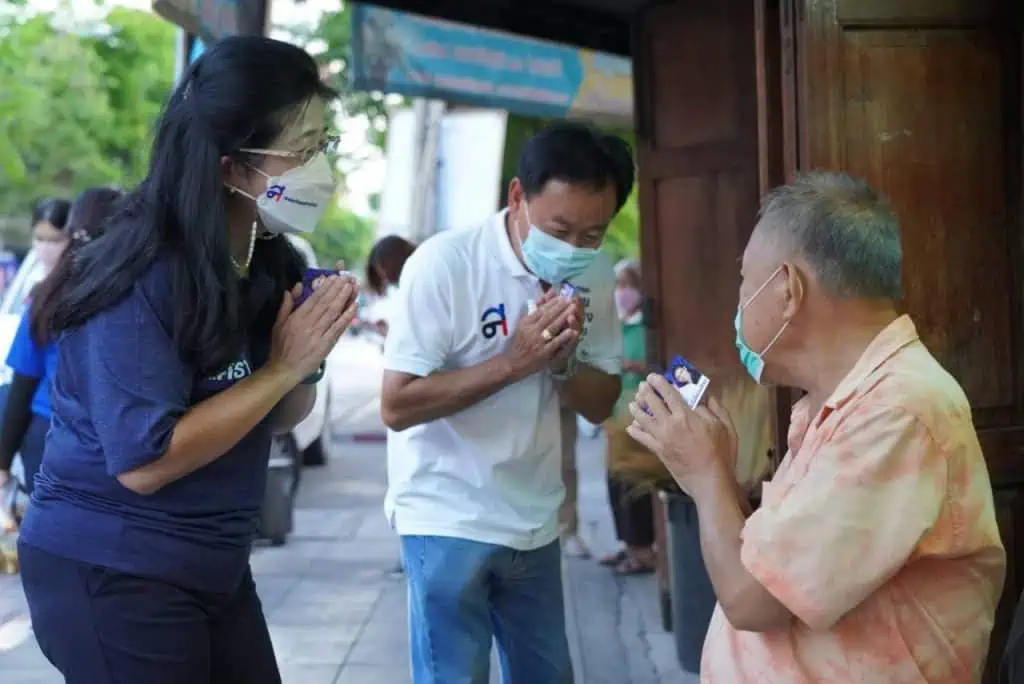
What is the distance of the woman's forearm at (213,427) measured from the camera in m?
2.03

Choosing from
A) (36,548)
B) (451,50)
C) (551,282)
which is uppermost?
(451,50)

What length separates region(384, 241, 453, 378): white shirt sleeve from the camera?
9.52 feet

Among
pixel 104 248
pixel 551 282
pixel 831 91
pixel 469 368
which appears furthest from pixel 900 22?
pixel 104 248

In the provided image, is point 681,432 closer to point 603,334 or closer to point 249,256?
point 249,256

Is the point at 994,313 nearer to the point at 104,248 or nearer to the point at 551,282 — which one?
the point at 551,282

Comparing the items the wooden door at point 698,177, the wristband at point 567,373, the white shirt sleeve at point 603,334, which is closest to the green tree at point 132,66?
the wooden door at point 698,177

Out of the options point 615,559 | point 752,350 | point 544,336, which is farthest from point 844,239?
point 615,559

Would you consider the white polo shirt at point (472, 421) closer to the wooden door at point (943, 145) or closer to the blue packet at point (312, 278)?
the blue packet at point (312, 278)

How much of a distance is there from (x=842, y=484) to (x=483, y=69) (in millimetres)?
7880

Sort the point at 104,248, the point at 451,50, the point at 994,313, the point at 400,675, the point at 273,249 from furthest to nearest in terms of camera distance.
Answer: the point at 451,50 < the point at 400,675 < the point at 994,313 < the point at 273,249 < the point at 104,248

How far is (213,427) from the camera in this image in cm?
206

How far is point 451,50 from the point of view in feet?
29.6

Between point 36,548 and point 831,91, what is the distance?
7.27 feet

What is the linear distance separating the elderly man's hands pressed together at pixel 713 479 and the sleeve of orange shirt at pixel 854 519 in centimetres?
7
